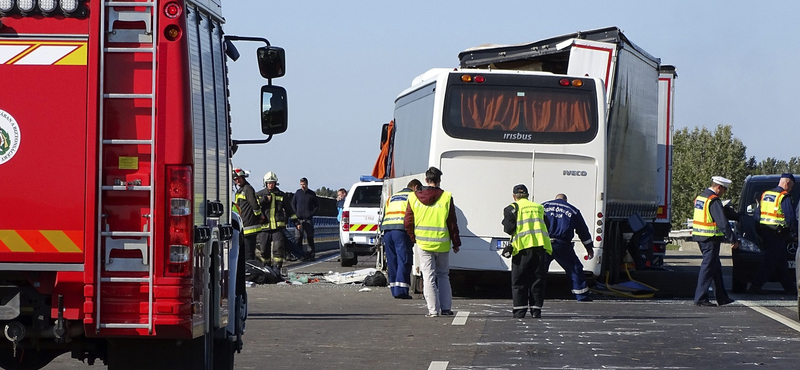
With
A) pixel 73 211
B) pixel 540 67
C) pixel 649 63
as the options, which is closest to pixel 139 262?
pixel 73 211

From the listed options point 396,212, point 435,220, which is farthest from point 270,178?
point 435,220

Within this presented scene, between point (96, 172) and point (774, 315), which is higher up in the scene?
point (96, 172)

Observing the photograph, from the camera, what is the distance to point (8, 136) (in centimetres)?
608

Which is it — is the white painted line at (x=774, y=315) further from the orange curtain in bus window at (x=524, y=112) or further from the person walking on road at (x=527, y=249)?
the orange curtain in bus window at (x=524, y=112)

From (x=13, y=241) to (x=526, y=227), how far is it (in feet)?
31.4

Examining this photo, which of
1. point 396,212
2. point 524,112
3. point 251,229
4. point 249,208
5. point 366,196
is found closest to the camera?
point 524,112

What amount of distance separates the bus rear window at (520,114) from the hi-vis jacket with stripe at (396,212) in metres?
1.18

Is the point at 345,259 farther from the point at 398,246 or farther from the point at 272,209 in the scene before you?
the point at 398,246

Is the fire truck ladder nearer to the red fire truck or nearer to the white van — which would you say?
the red fire truck

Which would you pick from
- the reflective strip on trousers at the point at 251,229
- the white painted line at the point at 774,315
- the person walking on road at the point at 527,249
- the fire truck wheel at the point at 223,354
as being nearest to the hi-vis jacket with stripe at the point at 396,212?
the person walking on road at the point at 527,249

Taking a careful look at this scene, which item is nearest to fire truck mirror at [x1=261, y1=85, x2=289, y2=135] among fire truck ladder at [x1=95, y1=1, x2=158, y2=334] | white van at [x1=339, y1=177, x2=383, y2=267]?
fire truck ladder at [x1=95, y1=1, x2=158, y2=334]

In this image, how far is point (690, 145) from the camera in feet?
347

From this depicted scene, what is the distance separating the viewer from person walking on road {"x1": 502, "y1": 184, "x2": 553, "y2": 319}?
48.7ft

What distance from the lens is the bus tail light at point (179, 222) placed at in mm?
6098
